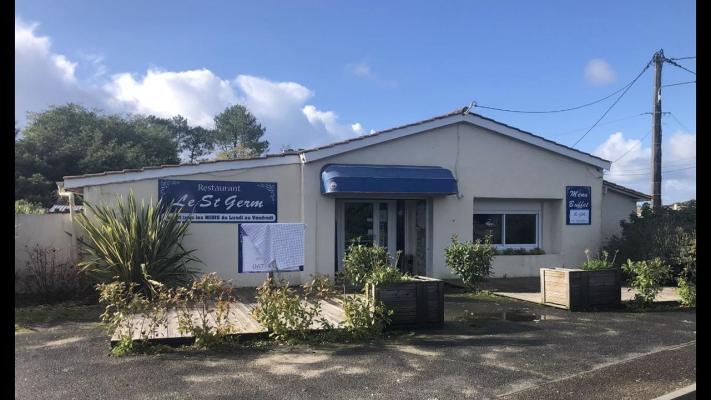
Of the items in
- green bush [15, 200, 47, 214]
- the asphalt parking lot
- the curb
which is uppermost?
green bush [15, 200, 47, 214]

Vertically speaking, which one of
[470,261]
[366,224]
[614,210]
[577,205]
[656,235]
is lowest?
[470,261]

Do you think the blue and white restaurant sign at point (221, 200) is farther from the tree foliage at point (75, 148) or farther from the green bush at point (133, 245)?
the tree foliage at point (75, 148)

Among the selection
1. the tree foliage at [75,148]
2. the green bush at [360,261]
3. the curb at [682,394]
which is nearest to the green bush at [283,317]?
the green bush at [360,261]

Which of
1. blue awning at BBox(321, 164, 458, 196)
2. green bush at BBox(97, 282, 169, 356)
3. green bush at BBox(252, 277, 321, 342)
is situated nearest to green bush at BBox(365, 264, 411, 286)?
green bush at BBox(252, 277, 321, 342)

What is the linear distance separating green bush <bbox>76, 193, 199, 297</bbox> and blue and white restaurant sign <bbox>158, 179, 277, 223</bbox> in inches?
20.9

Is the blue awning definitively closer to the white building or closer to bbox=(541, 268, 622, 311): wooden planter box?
the white building

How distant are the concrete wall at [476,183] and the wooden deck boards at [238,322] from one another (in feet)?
9.81

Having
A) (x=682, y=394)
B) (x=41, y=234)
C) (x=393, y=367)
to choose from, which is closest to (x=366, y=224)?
(x=41, y=234)

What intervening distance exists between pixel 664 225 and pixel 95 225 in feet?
44.9

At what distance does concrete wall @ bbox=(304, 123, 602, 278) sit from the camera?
12.6 metres

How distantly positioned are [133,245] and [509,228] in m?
9.96

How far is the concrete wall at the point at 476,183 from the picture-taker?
495 inches

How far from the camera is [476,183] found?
1406 centimetres

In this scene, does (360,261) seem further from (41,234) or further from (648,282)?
→ (41,234)
